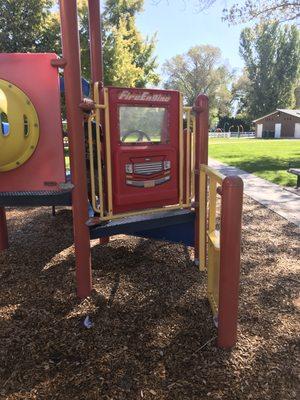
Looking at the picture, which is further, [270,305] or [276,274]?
[276,274]

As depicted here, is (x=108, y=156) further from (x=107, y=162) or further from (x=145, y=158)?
(x=145, y=158)

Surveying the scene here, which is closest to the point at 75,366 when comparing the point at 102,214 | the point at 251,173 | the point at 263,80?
the point at 102,214

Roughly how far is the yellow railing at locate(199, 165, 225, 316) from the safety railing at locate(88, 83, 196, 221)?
0.16m

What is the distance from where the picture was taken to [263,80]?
61250 mm

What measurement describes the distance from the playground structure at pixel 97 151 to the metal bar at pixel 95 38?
0.81 meters

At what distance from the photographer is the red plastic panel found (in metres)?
3.28

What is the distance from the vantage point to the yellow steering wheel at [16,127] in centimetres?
319

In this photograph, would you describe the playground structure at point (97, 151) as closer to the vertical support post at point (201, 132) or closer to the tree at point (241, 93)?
the vertical support post at point (201, 132)

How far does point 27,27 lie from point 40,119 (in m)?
14.7

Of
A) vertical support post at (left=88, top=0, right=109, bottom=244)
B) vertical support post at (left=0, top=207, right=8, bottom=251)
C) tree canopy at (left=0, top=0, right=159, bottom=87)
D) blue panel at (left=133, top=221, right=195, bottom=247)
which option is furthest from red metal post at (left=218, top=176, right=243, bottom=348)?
tree canopy at (left=0, top=0, right=159, bottom=87)

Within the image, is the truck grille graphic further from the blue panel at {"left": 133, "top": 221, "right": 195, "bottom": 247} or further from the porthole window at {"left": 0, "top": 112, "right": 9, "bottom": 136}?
the porthole window at {"left": 0, "top": 112, "right": 9, "bottom": 136}

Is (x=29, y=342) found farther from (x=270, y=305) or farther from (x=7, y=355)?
(x=270, y=305)

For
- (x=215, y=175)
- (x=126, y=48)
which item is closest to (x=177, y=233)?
(x=215, y=175)

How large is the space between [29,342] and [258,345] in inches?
67.9
